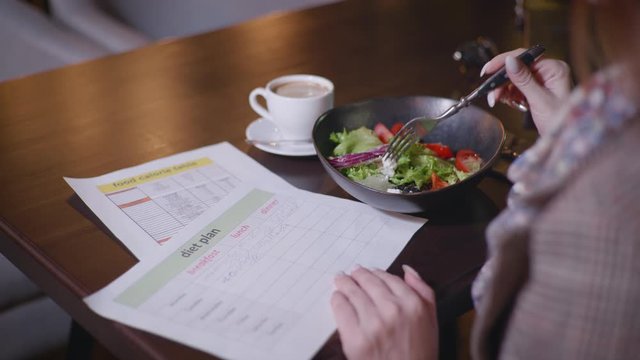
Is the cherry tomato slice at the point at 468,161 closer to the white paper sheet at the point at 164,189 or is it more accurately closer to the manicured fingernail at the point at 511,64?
the manicured fingernail at the point at 511,64

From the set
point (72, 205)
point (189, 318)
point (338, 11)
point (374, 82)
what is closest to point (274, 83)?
point (374, 82)

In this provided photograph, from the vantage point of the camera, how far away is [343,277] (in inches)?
29.3

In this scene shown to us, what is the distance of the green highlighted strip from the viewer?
74cm

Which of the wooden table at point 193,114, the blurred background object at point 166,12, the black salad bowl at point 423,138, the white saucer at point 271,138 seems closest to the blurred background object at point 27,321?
the wooden table at point 193,114

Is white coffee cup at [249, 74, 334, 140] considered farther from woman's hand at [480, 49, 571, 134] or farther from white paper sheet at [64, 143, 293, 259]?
woman's hand at [480, 49, 571, 134]

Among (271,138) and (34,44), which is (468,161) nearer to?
(271,138)

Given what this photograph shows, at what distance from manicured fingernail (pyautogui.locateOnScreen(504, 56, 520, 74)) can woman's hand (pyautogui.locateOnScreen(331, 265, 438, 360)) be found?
339mm

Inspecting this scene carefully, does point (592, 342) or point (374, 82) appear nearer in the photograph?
point (592, 342)

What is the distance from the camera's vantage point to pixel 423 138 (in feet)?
3.34

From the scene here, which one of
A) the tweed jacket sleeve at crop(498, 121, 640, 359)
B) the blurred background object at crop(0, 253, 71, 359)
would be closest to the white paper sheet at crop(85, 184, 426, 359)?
the tweed jacket sleeve at crop(498, 121, 640, 359)

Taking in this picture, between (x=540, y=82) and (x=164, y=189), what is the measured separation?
0.56 meters

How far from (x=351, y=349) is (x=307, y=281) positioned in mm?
114

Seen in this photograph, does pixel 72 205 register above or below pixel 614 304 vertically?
below

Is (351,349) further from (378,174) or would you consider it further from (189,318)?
(378,174)
